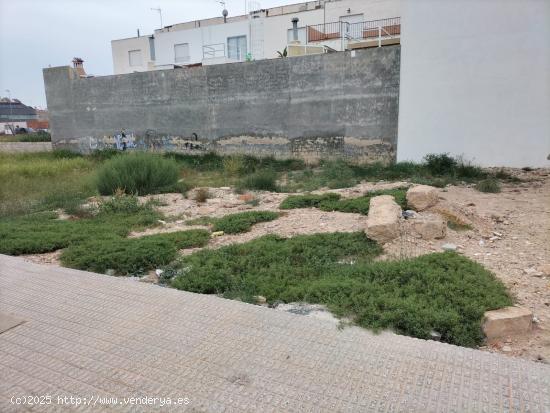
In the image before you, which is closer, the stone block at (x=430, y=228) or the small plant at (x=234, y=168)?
the stone block at (x=430, y=228)

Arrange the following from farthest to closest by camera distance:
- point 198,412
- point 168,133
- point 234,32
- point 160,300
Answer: point 234,32, point 168,133, point 160,300, point 198,412

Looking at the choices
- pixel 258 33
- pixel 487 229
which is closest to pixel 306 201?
pixel 487 229

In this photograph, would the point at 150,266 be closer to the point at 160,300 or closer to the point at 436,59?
the point at 160,300

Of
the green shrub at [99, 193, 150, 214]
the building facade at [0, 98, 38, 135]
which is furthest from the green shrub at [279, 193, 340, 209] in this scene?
the building facade at [0, 98, 38, 135]

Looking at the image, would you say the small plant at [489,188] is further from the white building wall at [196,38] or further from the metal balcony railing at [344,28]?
the white building wall at [196,38]

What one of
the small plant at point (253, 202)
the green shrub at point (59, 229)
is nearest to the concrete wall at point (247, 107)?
the small plant at point (253, 202)

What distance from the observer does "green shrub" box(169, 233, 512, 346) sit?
10.9ft

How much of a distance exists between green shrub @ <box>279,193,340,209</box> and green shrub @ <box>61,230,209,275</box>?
2354 millimetres

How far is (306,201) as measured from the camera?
8.18 m

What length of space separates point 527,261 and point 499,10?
30.1 feet

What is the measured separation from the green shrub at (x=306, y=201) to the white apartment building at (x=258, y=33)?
18.3m

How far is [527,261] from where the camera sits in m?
4.67

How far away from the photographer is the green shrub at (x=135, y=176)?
407 inches

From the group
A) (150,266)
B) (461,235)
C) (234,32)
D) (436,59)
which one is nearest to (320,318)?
(150,266)
